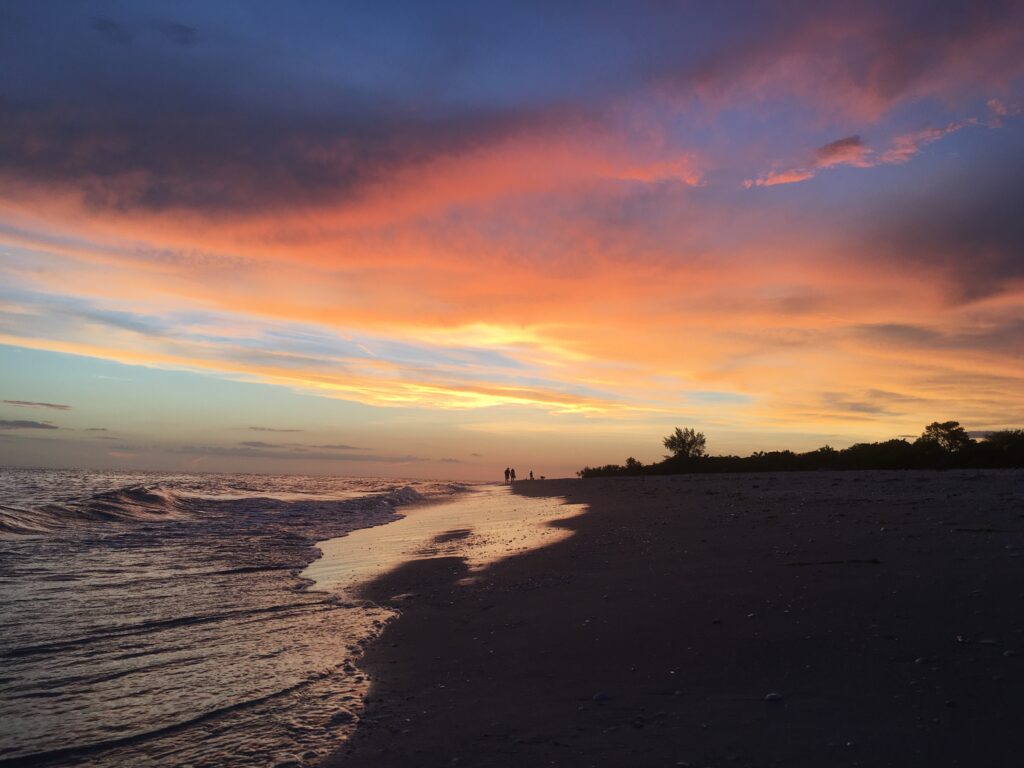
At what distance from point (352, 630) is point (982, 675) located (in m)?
6.52

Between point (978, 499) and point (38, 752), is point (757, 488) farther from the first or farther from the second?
point (38, 752)

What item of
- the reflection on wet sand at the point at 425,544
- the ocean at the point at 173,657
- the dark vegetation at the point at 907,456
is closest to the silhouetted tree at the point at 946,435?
the dark vegetation at the point at 907,456

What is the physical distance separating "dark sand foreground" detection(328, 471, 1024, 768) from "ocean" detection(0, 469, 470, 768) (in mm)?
633

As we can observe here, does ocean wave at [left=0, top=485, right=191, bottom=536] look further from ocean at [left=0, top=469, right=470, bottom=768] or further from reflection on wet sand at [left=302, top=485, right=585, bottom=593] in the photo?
reflection on wet sand at [left=302, top=485, right=585, bottom=593]

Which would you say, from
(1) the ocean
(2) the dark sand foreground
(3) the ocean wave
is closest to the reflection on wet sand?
(1) the ocean

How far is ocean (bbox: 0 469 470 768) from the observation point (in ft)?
16.0

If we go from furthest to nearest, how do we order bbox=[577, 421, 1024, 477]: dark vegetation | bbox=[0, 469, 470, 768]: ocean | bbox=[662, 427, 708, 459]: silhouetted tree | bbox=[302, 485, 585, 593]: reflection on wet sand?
bbox=[662, 427, 708, 459]: silhouetted tree
bbox=[577, 421, 1024, 477]: dark vegetation
bbox=[302, 485, 585, 593]: reflection on wet sand
bbox=[0, 469, 470, 768]: ocean

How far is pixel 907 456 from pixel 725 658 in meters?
36.4

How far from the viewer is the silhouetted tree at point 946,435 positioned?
3616 cm

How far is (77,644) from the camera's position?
24.7 ft

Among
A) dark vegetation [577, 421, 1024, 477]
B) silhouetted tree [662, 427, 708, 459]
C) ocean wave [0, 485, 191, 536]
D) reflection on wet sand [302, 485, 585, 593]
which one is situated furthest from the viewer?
silhouetted tree [662, 427, 708, 459]

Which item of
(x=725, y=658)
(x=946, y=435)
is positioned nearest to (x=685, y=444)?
(x=946, y=435)

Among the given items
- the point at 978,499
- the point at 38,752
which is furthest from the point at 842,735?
the point at 978,499

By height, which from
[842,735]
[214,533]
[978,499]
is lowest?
[214,533]
